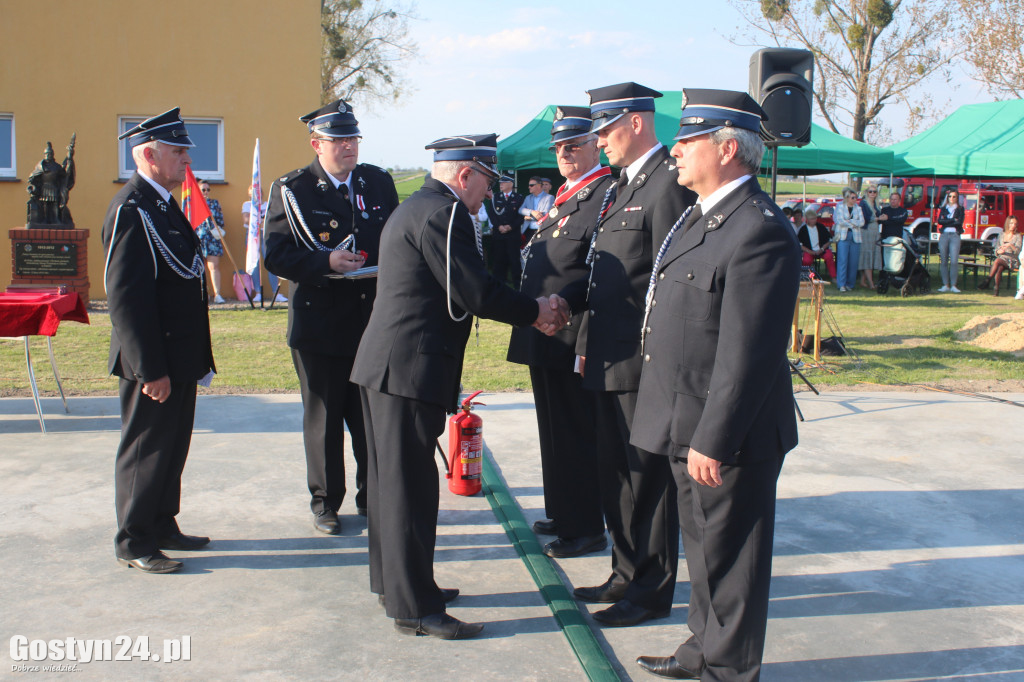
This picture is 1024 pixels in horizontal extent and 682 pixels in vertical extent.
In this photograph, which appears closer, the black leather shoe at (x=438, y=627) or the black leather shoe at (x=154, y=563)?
the black leather shoe at (x=438, y=627)

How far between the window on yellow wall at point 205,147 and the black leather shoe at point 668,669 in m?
13.1

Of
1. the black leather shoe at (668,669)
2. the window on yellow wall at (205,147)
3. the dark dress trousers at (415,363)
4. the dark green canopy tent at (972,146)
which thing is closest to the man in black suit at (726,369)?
the black leather shoe at (668,669)

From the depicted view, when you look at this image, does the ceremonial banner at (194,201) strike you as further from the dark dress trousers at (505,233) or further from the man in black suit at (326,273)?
the man in black suit at (326,273)

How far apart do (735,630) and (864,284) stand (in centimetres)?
1646

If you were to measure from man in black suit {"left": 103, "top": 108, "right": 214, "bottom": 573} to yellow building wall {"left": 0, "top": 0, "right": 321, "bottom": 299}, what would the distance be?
1065 centimetres

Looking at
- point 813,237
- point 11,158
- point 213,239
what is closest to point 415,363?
point 213,239

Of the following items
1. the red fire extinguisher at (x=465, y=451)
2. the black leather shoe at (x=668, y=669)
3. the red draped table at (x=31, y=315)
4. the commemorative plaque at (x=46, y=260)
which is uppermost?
the commemorative plaque at (x=46, y=260)

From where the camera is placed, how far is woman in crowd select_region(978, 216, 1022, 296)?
55.4 ft

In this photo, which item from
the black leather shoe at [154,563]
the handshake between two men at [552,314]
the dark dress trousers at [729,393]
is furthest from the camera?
the black leather shoe at [154,563]

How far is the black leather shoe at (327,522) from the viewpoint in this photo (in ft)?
14.5

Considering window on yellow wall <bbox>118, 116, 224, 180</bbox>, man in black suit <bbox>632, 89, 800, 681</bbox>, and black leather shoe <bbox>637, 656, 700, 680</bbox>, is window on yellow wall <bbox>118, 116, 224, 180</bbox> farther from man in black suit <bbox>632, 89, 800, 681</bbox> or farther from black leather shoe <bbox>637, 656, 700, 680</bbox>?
black leather shoe <bbox>637, 656, 700, 680</bbox>

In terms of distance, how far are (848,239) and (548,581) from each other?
15.2 m

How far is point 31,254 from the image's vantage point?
13.1 meters

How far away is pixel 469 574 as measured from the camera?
3.98 meters
